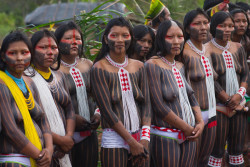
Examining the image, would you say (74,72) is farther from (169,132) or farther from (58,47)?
(169,132)

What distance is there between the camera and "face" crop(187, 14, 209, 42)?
4496 mm

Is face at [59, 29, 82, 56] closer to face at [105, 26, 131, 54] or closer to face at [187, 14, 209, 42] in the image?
face at [105, 26, 131, 54]

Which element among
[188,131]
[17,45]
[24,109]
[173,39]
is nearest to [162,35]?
[173,39]

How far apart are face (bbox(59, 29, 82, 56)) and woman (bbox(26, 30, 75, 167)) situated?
35 centimetres

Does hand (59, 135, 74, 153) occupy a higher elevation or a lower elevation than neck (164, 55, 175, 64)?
lower

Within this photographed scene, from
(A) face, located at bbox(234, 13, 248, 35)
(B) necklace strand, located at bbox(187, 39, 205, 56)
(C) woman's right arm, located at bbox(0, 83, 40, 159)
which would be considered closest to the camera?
(C) woman's right arm, located at bbox(0, 83, 40, 159)

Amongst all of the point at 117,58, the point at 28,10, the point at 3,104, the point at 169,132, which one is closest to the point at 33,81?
the point at 3,104

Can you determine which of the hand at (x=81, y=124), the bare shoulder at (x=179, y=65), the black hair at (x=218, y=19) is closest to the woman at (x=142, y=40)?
the bare shoulder at (x=179, y=65)

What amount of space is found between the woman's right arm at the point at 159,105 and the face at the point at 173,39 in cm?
24

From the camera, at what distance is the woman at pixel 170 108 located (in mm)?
3873

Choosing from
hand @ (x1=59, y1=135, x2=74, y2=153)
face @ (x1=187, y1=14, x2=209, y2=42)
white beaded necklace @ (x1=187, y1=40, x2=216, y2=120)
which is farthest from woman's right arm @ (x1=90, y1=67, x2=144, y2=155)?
face @ (x1=187, y1=14, x2=209, y2=42)

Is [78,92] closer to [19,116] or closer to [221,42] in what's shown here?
[19,116]

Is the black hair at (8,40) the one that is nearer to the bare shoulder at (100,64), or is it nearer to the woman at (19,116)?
the woman at (19,116)

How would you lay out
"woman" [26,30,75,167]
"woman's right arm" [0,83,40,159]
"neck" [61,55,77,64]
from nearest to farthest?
"woman's right arm" [0,83,40,159] → "woman" [26,30,75,167] → "neck" [61,55,77,64]
